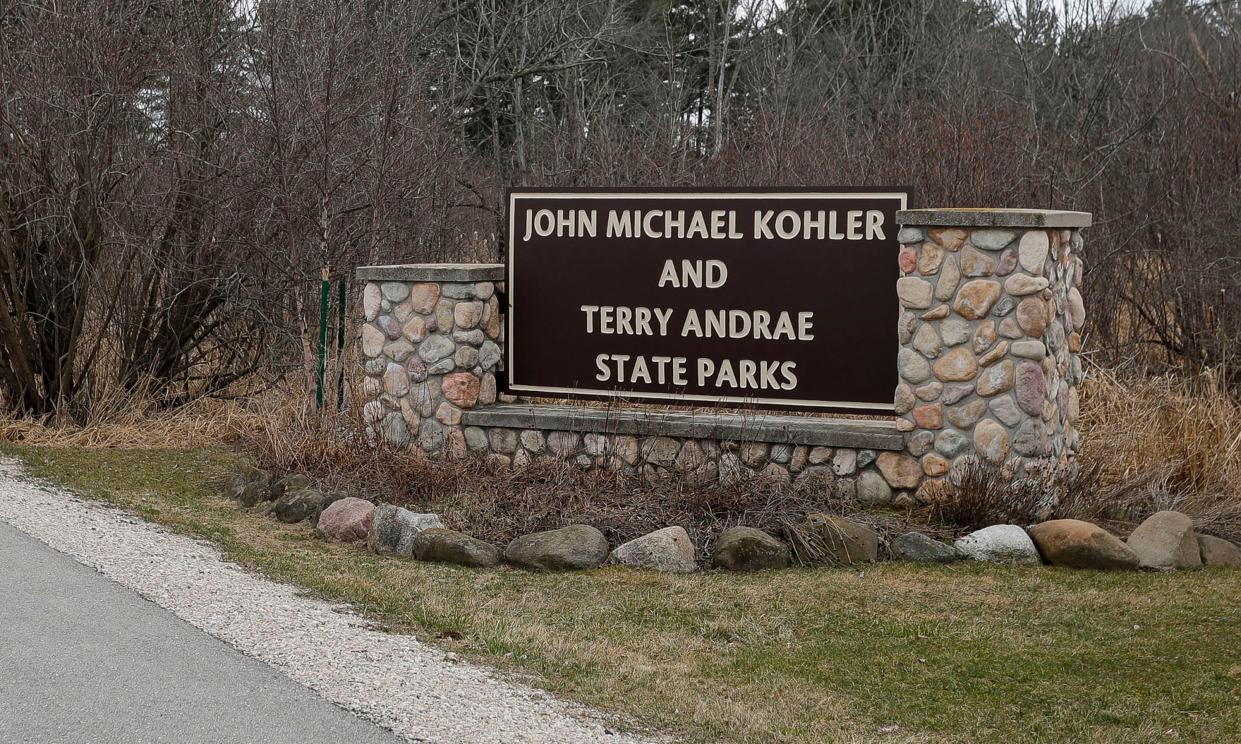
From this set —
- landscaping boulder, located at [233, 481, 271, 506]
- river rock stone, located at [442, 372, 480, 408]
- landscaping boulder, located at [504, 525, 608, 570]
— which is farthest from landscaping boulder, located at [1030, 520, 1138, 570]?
landscaping boulder, located at [233, 481, 271, 506]

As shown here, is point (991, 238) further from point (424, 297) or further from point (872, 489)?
point (424, 297)

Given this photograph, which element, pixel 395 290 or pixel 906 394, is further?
pixel 395 290

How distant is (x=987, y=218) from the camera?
861 centimetres

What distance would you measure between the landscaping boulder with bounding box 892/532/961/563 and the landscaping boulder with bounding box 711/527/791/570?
72cm

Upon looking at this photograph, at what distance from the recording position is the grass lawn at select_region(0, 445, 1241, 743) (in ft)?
17.8

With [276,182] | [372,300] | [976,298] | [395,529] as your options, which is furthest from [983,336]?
[276,182]

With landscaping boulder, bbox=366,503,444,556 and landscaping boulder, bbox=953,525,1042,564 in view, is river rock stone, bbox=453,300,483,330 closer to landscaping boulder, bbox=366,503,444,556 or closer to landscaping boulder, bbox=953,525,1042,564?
landscaping boulder, bbox=366,503,444,556

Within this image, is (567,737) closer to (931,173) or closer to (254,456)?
(254,456)

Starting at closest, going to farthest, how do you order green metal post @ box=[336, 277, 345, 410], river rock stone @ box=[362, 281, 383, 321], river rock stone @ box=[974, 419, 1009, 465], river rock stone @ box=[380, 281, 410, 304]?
1. river rock stone @ box=[974, 419, 1009, 465]
2. river rock stone @ box=[380, 281, 410, 304]
3. river rock stone @ box=[362, 281, 383, 321]
4. green metal post @ box=[336, 277, 345, 410]

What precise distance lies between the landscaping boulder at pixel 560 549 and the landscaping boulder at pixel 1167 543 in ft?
A: 10.7

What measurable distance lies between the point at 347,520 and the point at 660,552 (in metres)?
2.16

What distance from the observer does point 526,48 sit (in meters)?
26.3

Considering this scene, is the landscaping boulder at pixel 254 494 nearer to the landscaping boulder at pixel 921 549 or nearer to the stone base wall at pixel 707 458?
the stone base wall at pixel 707 458

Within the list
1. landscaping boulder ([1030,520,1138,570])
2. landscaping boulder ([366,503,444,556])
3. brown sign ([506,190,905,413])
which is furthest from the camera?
brown sign ([506,190,905,413])
